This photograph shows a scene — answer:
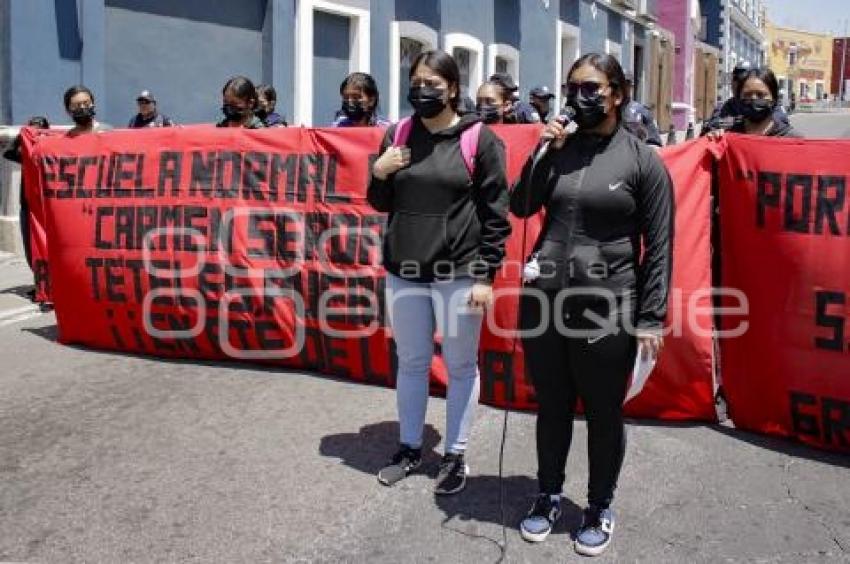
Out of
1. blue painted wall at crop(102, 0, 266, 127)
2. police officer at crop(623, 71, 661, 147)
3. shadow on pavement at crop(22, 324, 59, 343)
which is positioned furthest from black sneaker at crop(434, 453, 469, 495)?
blue painted wall at crop(102, 0, 266, 127)

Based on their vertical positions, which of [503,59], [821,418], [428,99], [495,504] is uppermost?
[503,59]

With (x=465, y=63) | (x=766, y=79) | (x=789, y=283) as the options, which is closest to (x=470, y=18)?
(x=465, y=63)

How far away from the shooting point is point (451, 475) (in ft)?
13.1

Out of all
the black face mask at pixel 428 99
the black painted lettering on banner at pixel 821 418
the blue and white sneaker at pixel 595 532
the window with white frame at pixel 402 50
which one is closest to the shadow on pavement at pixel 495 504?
the blue and white sneaker at pixel 595 532

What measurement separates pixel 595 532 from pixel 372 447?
1.40m

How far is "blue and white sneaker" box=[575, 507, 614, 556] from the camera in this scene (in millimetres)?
3404

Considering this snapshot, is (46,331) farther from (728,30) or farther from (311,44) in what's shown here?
(728,30)

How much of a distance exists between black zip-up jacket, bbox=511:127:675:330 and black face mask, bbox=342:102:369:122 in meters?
2.88

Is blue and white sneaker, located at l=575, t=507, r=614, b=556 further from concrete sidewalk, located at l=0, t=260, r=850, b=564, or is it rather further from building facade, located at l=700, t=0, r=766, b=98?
building facade, located at l=700, t=0, r=766, b=98

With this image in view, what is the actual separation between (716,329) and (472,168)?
1.87m

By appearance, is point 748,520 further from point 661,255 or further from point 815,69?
point 815,69

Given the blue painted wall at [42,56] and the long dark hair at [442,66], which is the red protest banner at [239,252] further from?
the blue painted wall at [42,56]

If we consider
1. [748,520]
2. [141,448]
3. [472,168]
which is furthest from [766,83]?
[141,448]

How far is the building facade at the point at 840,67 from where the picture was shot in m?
90.2
